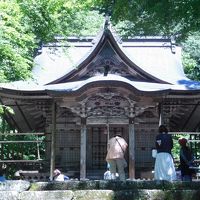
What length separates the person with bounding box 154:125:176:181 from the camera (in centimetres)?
909

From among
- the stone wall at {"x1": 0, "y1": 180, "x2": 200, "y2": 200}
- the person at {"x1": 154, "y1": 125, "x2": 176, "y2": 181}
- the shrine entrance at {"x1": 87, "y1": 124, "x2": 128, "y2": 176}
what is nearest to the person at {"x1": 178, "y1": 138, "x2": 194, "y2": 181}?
the person at {"x1": 154, "y1": 125, "x2": 176, "y2": 181}

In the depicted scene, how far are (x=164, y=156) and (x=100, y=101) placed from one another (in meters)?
6.46

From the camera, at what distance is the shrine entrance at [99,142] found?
16734 mm

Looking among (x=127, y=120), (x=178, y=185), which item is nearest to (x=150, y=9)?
(x=178, y=185)

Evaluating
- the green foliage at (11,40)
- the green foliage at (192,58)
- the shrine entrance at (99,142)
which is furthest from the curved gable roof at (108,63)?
the green foliage at (192,58)

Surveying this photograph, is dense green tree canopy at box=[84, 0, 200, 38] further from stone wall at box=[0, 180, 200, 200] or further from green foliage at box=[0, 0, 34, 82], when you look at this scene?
green foliage at box=[0, 0, 34, 82]

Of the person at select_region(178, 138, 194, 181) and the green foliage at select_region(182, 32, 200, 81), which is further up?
the green foliage at select_region(182, 32, 200, 81)

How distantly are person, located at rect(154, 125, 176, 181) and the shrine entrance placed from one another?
7.30m

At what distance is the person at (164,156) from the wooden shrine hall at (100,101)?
472cm

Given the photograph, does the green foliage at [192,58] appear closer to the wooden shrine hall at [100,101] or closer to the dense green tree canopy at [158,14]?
the wooden shrine hall at [100,101]

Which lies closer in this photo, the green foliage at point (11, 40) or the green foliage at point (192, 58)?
the green foliage at point (11, 40)

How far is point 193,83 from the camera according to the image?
15742mm

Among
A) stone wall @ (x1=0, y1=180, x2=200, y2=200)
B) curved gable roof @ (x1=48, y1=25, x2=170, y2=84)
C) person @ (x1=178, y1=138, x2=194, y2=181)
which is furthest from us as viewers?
curved gable roof @ (x1=48, y1=25, x2=170, y2=84)

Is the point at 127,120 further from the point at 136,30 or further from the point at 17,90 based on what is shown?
the point at 136,30
